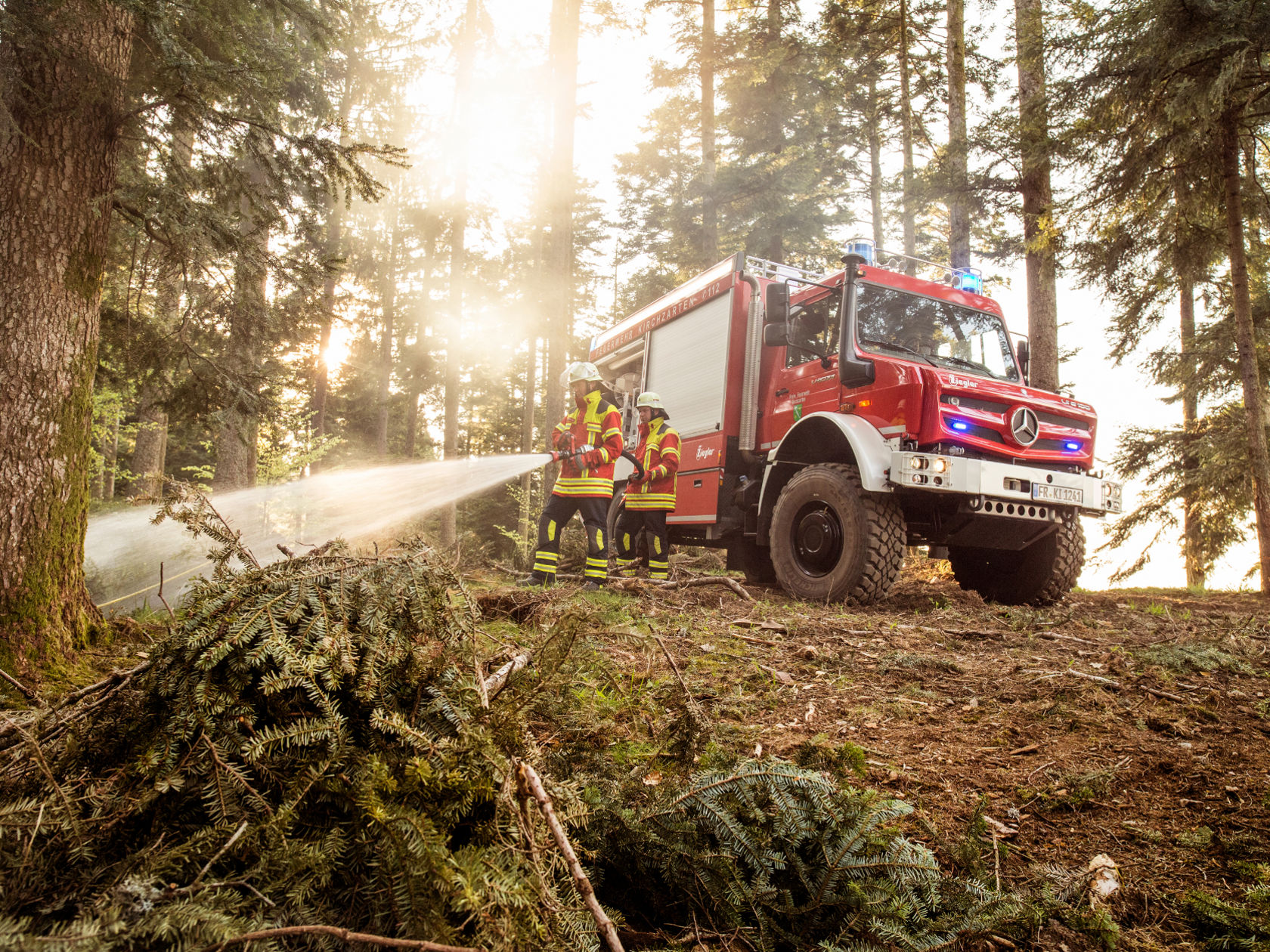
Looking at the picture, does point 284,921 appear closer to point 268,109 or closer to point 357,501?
point 268,109

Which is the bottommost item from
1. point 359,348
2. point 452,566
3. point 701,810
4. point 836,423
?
point 701,810

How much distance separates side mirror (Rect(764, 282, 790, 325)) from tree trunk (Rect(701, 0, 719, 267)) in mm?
14276

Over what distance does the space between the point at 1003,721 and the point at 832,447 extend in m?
4.28

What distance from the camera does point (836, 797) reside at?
5.65 feet

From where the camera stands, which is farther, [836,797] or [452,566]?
[452,566]

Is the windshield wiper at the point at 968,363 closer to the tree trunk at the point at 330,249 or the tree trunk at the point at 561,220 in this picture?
the tree trunk at the point at 561,220

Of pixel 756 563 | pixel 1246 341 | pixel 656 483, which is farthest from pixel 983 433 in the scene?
pixel 1246 341

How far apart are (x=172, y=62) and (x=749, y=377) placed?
6.11 meters

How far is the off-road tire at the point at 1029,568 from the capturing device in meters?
7.04

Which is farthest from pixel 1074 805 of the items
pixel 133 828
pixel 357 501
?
pixel 357 501

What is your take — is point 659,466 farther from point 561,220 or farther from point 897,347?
point 561,220

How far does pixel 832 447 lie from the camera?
7180 mm

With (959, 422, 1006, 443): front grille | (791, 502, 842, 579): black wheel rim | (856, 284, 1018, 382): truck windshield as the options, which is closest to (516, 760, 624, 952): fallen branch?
(791, 502, 842, 579): black wheel rim

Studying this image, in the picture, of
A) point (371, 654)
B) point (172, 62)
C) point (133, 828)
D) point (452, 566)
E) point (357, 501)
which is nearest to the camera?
point (133, 828)
